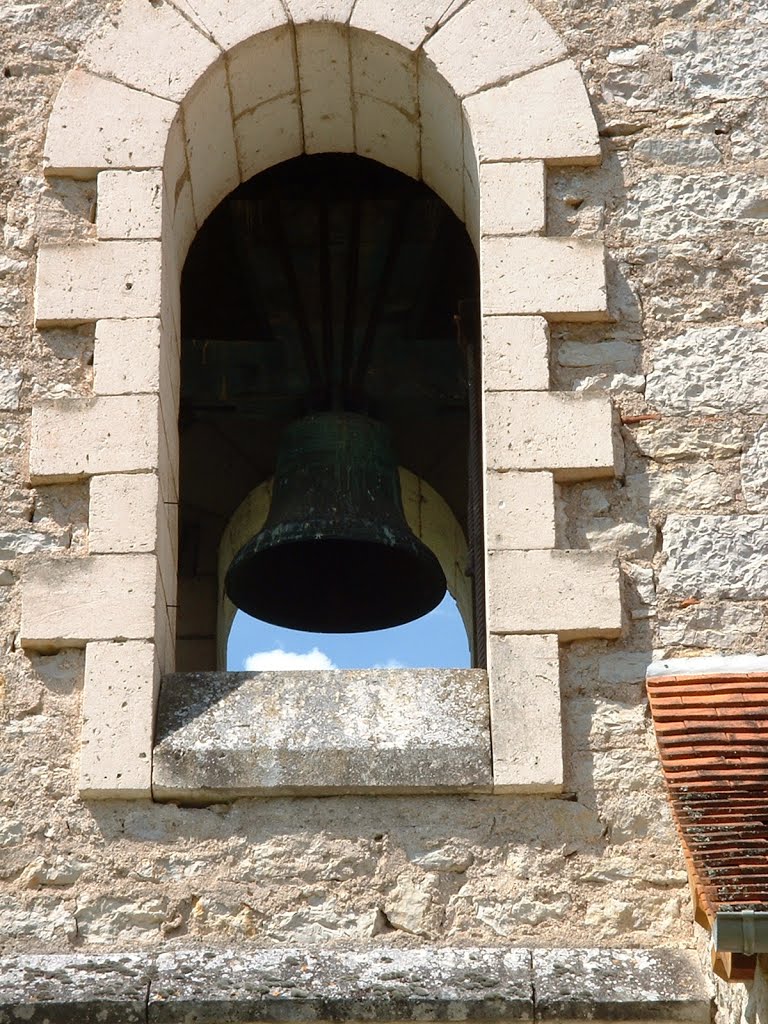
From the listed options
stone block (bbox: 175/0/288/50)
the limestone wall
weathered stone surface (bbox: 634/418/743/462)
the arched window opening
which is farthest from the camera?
the arched window opening

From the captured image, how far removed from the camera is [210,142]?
17.5ft

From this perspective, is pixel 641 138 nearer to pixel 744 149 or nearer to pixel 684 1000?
pixel 744 149

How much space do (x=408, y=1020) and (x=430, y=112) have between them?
264 centimetres

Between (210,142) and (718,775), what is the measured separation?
2.41 m

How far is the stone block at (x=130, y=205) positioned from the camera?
4.96 metres

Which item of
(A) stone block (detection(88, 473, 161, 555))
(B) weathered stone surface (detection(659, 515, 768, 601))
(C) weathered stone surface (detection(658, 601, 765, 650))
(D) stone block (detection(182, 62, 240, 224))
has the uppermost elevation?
(D) stone block (detection(182, 62, 240, 224))

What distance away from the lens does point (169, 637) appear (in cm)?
482

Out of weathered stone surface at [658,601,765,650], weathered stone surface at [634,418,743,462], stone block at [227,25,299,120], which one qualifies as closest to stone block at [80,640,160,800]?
weathered stone surface at [658,601,765,650]

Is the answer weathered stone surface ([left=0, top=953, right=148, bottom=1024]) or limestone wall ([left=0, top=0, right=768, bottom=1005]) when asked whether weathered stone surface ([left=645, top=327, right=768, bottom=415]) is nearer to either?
limestone wall ([left=0, top=0, right=768, bottom=1005])

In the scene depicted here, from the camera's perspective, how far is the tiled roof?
384 cm

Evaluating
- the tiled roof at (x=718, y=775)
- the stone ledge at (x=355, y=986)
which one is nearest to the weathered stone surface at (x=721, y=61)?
the tiled roof at (x=718, y=775)

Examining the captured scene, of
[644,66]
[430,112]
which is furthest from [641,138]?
[430,112]

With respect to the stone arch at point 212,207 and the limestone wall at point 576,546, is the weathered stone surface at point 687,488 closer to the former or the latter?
the limestone wall at point 576,546

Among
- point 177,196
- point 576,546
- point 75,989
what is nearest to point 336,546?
point 177,196
